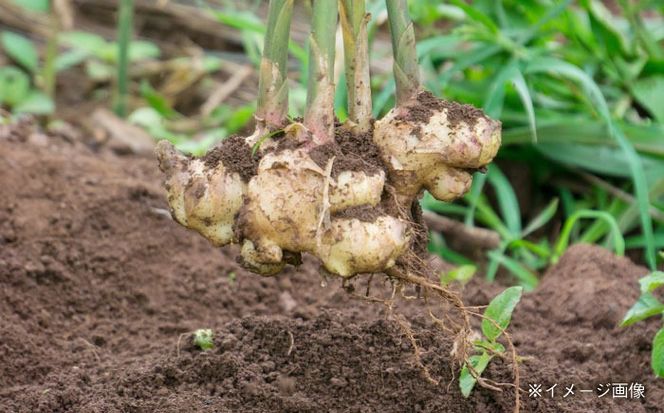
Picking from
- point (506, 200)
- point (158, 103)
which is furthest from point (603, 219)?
point (158, 103)

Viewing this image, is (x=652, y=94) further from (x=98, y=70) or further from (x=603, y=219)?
(x=98, y=70)

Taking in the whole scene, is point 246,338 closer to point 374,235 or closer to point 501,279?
point 374,235

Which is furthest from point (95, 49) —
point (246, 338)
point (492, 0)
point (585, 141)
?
point (246, 338)

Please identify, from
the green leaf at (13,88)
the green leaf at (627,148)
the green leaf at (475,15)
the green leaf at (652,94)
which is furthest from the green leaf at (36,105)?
the green leaf at (652,94)

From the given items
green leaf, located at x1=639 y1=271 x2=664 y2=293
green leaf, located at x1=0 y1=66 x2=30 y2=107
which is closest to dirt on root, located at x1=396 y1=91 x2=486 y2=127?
green leaf, located at x1=639 y1=271 x2=664 y2=293

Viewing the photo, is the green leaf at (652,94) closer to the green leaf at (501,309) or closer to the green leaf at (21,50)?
the green leaf at (501,309)

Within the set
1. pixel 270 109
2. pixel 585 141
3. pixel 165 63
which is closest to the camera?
pixel 270 109

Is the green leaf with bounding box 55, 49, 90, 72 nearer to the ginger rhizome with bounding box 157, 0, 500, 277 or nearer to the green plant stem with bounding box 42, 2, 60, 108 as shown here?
the green plant stem with bounding box 42, 2, 60, 108
